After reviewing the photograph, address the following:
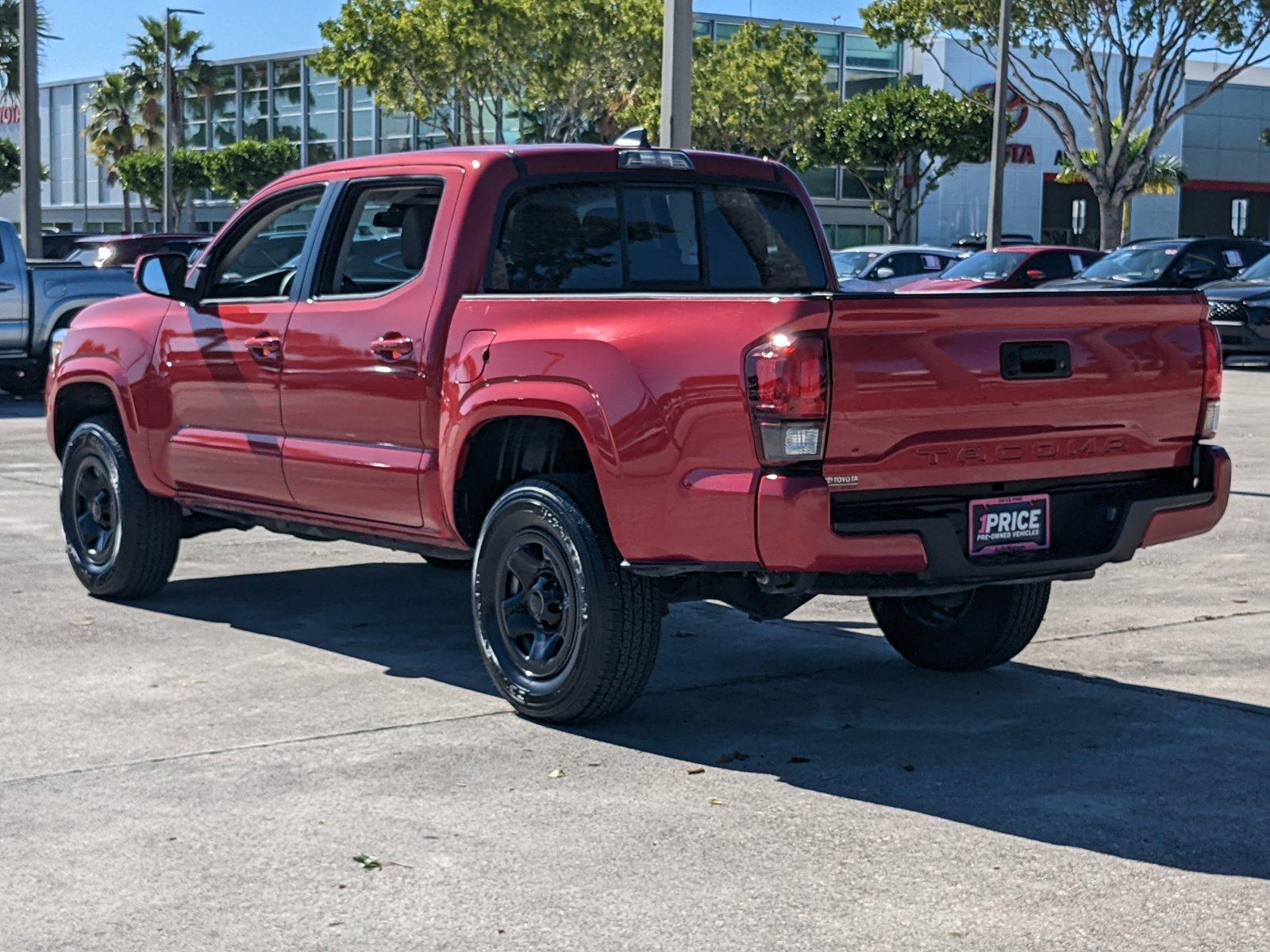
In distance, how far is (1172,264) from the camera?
2839cm

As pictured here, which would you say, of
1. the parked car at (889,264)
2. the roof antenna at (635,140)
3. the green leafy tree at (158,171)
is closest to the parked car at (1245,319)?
the parked car at (889,264)

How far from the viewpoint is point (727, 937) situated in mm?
4352

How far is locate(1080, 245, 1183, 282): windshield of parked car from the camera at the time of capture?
28.3 metres

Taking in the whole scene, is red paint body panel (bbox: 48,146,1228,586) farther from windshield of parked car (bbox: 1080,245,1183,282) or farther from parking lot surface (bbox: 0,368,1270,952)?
windshield of parked car (bbox: 1080,245,1183,282)

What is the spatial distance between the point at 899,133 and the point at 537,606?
5371cm

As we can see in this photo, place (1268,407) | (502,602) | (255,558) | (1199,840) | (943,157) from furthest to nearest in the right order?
1. (943,157)
2. (1268,407)
3. (255,558)
4. (502,602)
5. (1199,840)

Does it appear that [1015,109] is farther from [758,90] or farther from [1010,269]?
[1010,269]

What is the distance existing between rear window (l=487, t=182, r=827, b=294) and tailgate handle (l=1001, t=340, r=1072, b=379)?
1773mm

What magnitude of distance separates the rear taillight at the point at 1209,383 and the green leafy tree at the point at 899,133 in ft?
173

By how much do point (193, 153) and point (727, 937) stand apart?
77542 millimetres

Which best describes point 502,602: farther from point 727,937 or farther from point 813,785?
point 727,937

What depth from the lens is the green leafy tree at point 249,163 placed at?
7656 centimetres

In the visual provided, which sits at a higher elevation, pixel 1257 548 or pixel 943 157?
pixel 943 157

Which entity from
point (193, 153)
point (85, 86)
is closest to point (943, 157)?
point (193, 153)
